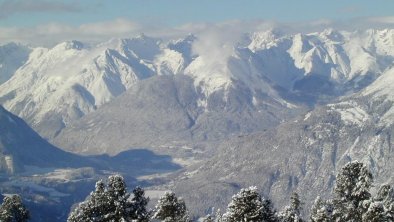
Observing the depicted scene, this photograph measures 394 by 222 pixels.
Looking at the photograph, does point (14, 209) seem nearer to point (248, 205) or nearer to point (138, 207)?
point (138, 207)

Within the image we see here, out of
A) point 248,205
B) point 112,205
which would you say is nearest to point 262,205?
point 248,205

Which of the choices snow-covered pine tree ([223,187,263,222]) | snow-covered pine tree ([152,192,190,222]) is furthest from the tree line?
snow-covered pine tree ([223,187,263,222])

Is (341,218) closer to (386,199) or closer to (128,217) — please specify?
(386,199)

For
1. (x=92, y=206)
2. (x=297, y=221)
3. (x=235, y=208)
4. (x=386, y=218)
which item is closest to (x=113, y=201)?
(x=92, y=206)

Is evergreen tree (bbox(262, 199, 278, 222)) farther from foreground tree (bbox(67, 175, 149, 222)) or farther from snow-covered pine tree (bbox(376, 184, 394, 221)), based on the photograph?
foreground tree (bbox(67, 175, 149, 222))

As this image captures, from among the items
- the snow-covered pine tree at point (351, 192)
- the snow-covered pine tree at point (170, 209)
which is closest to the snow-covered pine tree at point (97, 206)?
the snow-covered pine tree at point (170, 209)

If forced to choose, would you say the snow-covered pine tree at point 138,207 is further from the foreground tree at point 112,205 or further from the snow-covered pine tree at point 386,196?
the snow-covered pine tree at point 386,196
